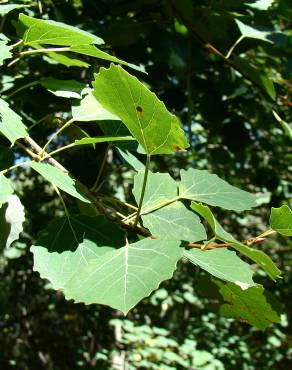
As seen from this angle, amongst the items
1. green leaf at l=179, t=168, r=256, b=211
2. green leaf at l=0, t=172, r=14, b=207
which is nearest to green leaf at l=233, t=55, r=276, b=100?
green leaf at l=179, t=168, r=256, b=211

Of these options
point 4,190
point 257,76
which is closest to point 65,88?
point 4,190

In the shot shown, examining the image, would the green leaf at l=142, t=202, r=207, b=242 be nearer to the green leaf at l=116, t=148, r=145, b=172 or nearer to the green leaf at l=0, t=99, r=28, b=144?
the green leaf at l=116, t=148, r=145, b=172

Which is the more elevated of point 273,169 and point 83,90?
point 83,90

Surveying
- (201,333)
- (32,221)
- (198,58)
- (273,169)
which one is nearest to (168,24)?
(198,58)

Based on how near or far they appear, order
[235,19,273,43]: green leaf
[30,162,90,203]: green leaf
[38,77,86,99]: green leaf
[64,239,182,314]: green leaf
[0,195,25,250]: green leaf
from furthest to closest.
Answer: [235,19,273,43]: green leaf < [38,77,86,99]: green leaf < [0,195,25,250]: green leaf < [30,162,90,203]: green leaf < [64,239,182,314]: green leaf

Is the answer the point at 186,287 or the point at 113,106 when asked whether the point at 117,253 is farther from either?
the point at 186,287

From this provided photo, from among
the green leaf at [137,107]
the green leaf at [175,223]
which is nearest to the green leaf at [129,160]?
the green leaf at [175,223]
